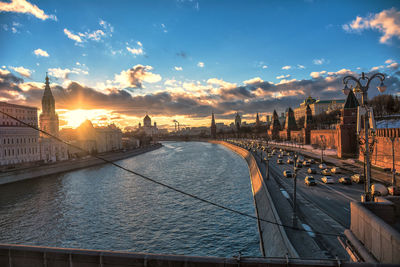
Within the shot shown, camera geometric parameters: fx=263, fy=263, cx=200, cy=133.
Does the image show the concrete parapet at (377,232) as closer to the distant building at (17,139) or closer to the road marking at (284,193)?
the road marking at (284,193)

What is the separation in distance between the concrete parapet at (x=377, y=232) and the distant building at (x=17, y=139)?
57.2 metres

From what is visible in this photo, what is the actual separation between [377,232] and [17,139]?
202 ft

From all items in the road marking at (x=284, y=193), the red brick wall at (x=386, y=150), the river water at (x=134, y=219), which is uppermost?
the red brick wall at (x=386, y=150)

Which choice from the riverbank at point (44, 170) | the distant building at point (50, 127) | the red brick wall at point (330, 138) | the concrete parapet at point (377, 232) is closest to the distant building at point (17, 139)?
the distant building at point (50, 127)

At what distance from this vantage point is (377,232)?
4.78 meters

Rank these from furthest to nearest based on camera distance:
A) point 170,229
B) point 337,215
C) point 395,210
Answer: point 170,229
point 337,215
point 395,210

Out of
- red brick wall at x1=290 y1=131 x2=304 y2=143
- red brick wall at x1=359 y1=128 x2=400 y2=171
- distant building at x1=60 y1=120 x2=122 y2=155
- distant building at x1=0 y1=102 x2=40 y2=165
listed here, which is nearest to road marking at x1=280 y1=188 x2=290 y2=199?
red brick wall at x1=359 y1=128 x2=400 y2=171

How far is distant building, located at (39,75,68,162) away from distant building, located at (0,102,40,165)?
2783mm

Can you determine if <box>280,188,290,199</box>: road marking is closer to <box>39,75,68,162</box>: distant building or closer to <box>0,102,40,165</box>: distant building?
<box>0,102,40,165</box>: distant building

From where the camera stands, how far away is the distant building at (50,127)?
6138cm

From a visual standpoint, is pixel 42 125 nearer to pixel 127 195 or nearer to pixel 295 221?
pixel 127 195

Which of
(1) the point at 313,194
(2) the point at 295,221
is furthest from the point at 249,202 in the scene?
(2) the point at 295,221

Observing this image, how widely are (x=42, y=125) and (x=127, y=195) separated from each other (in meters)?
48.6

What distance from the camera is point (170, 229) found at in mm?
19734
